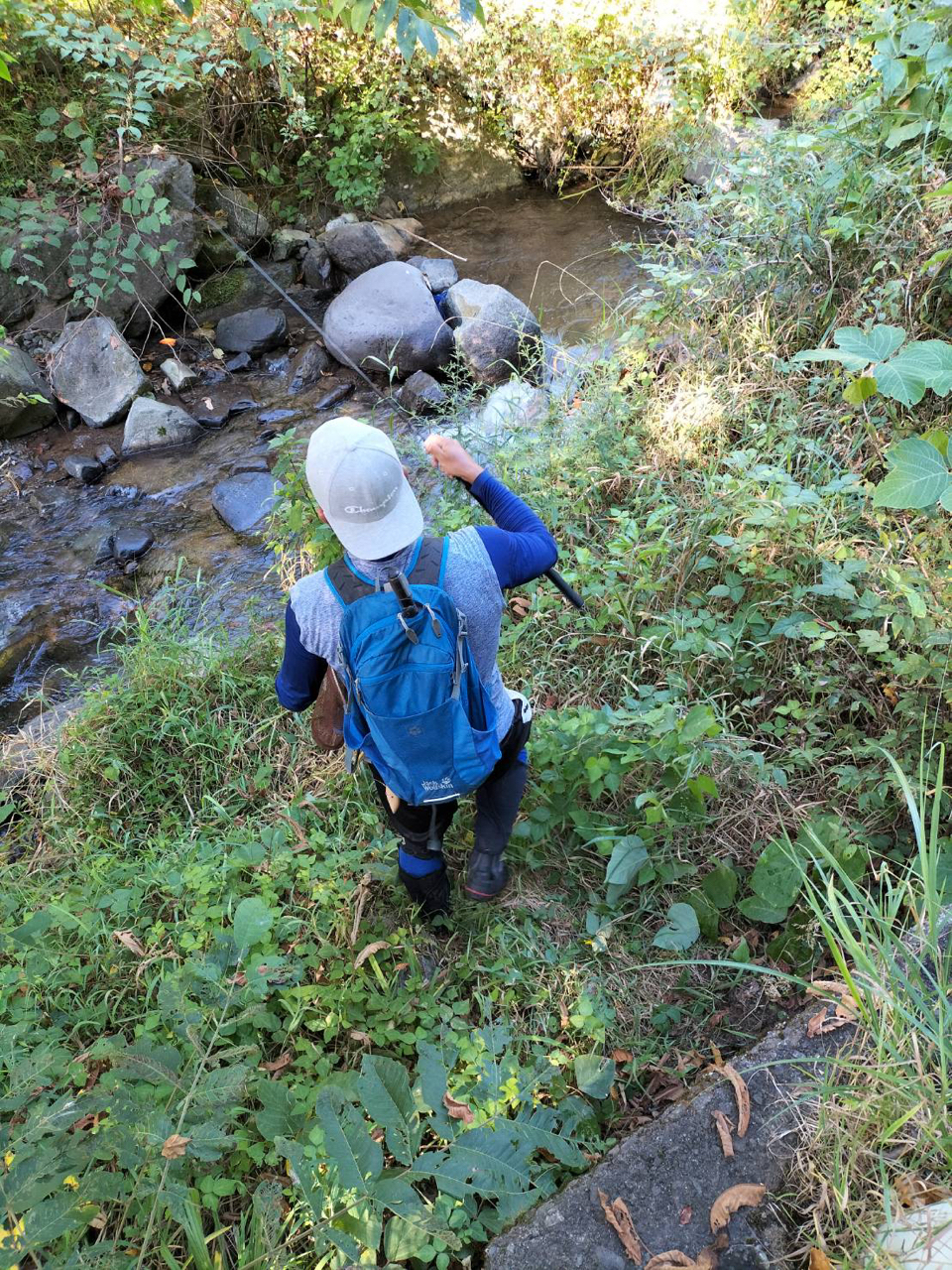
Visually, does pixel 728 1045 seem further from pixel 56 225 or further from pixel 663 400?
pixel 56 225

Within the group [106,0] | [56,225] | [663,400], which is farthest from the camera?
[106,0]

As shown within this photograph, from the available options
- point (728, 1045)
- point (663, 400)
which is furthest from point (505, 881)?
point (663, 400)

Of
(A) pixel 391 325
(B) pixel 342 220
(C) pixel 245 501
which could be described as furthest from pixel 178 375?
(B) pixel 342 220

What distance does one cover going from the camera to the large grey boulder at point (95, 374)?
6336 mm

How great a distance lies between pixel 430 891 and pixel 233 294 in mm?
6646

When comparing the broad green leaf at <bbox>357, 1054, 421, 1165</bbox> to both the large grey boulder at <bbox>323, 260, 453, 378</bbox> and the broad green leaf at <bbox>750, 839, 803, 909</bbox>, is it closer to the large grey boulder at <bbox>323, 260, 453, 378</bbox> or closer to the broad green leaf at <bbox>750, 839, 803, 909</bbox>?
the broad green leaf at <bbox>750, 839, 803, 909</bbox>

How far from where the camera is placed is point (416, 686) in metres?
1.82

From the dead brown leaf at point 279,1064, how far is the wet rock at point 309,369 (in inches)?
217

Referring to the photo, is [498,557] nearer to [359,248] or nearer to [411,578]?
[411,578]

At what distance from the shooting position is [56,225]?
594 centimetres

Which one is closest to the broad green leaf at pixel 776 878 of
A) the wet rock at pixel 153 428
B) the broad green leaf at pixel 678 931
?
the broad green leaf at pixel 678 931

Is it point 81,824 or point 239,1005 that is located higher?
point 239,1005

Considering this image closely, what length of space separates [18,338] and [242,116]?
304 cm

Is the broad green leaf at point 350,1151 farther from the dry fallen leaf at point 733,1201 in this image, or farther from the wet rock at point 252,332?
the wet rock at point 252,332
